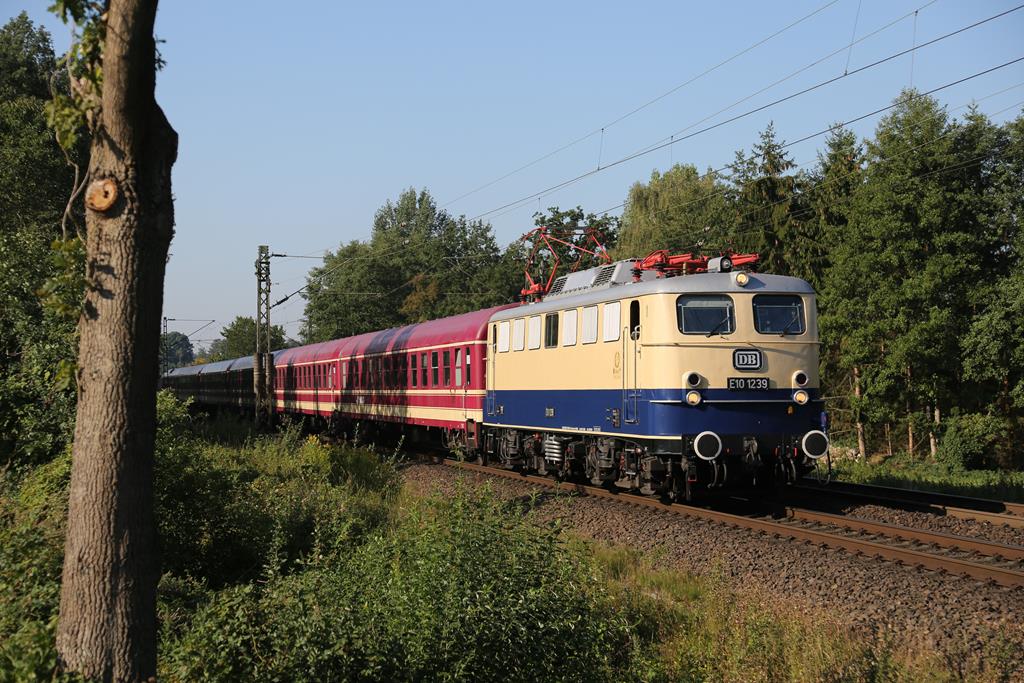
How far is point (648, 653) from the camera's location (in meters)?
8.02

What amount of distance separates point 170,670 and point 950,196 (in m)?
30.7

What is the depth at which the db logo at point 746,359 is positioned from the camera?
45.3ft

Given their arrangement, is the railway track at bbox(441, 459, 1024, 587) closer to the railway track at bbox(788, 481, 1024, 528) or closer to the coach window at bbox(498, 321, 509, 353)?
the railway track at bbox(788, 481, 1024, 528)

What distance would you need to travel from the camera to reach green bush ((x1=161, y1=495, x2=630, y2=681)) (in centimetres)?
605

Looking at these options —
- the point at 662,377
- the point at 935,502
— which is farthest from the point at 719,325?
the point at 935,502

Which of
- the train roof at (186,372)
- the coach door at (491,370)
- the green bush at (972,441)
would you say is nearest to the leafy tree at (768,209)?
the green bush at (972,441)

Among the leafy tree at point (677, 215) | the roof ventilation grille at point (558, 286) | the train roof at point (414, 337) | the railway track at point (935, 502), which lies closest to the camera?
the railway track at point (935, 502)

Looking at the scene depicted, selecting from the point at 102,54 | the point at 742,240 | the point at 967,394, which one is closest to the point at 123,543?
the point at 102,54

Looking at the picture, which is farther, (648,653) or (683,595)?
(683,595)

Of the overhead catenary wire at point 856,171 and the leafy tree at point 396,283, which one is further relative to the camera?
the leafy tree at point 396,283

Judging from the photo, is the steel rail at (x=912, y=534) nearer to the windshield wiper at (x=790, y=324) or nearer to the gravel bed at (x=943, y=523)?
the gravel bed at (x=943, y=523)

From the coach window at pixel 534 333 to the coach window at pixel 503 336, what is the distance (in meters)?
1.20

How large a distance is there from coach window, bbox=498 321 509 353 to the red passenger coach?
1.08m

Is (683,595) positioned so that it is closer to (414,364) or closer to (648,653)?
(648,653)
